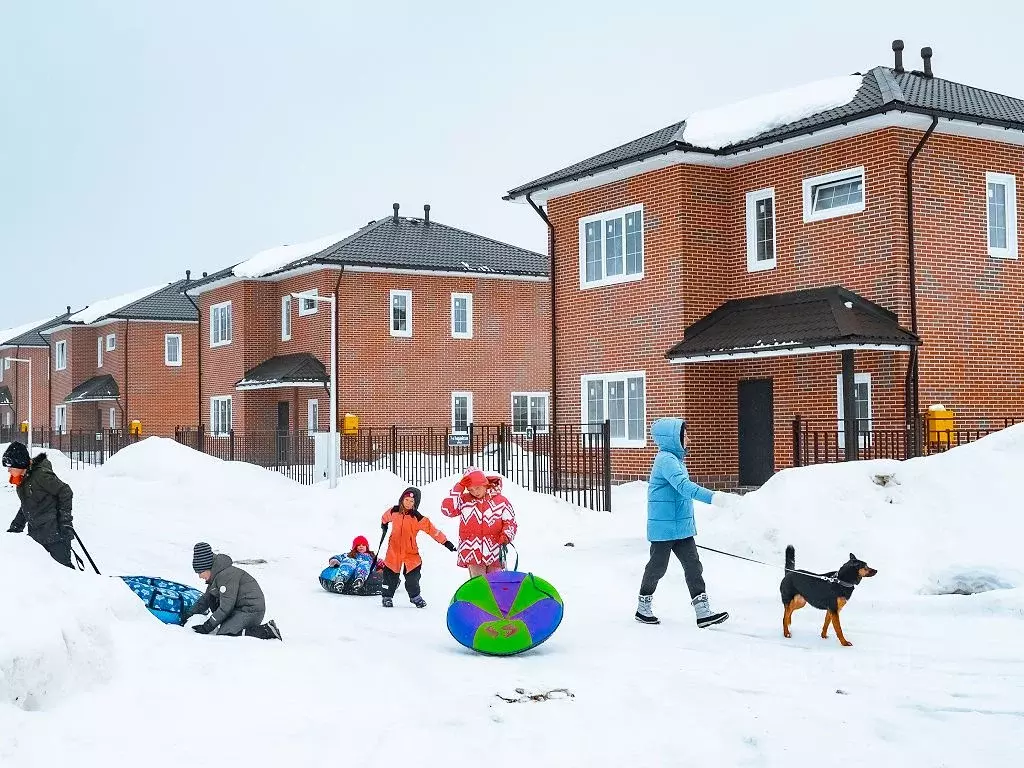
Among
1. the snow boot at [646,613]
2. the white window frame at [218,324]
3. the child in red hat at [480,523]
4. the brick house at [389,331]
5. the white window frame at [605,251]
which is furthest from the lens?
the white window frame at [218,324]

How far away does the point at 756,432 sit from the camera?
22.1 m

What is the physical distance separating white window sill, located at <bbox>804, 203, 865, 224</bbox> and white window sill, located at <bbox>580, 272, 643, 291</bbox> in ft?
11.8

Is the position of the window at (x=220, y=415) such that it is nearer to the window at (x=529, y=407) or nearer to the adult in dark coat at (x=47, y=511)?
the window at (x=529, y=407)

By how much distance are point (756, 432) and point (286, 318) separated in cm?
1950

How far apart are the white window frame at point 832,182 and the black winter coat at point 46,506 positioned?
46.5ft

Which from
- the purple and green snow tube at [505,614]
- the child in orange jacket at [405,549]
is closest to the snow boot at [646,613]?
the purple and green snow tube at [505,614]

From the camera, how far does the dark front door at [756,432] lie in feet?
71.9

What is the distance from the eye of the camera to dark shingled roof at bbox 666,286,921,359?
18.5 metres

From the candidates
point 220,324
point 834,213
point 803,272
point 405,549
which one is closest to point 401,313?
point 220,324

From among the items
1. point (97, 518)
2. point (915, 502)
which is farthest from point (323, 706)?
point (97, 518)

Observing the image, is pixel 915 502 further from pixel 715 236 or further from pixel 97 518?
pixel 97 518

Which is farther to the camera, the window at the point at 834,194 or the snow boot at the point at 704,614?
the window at the point at 834,194

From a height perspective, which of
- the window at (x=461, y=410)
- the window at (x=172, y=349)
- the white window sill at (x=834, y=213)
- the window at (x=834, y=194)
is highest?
the window at (x=834, y=194)

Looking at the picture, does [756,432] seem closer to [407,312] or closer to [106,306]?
[407,312]
